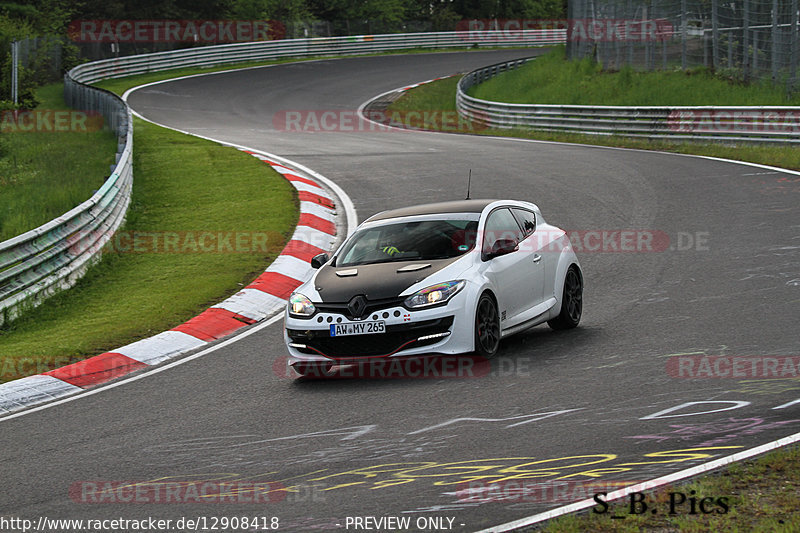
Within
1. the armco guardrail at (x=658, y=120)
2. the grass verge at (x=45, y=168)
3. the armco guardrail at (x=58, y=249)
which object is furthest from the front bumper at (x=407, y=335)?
the armco guardrail at (x=658, y=120)

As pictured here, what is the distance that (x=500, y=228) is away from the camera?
34.5 ft

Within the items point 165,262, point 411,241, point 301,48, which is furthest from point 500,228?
point 301,48

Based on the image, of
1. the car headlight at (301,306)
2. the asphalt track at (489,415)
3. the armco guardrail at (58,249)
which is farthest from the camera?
the armco guardrail at (58,249)

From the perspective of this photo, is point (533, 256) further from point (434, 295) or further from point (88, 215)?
point (88, 215)

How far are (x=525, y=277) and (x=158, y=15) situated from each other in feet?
194

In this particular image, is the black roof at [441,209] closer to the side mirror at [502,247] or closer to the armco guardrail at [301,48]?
the side mirror at [502,247]

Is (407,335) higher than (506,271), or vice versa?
(506,271)

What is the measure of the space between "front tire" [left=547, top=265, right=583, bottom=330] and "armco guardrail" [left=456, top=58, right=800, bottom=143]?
13.6 meters

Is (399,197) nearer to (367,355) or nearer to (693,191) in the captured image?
(693,191)

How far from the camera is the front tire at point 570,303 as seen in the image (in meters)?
10.7

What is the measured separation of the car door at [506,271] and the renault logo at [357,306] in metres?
1.23

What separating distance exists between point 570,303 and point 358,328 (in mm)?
2853

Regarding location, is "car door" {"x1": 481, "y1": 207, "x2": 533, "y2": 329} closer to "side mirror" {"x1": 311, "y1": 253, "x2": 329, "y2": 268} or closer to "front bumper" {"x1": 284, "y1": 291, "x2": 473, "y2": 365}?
Result: "front bumper" {"x1": 284, "y1": 291, "x2": 473, "y2": 365}

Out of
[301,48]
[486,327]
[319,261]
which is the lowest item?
[486,327]
